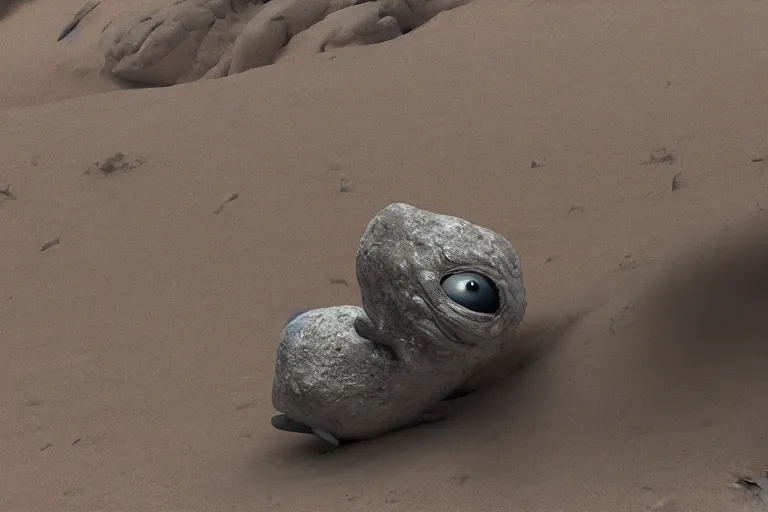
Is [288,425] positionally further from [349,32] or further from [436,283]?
[349,32]

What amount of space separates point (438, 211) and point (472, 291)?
7.51ft

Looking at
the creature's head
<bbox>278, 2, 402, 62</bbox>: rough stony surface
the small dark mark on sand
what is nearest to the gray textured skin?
the creature's head

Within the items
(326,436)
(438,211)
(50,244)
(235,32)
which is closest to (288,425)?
(326,436)

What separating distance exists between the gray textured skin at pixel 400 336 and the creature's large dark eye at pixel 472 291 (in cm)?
2

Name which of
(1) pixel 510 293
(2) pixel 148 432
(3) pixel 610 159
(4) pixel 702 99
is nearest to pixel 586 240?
(3) pixel 610 159

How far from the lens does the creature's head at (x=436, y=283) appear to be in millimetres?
3385

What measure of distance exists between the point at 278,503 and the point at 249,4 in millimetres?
8967

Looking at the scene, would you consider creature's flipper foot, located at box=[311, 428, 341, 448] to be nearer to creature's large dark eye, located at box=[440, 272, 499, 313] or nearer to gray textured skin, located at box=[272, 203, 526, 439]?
gray textured skin, located at box=[272, 203, 526, 439]

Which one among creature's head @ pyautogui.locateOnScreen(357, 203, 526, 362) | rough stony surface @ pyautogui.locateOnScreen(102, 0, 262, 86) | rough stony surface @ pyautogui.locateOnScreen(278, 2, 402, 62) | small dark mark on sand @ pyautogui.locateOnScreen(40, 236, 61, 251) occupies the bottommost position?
small dark mark on sand @ pyautogui.locateOnScreen(40, 236, 61, 251)

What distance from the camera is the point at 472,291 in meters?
3.40

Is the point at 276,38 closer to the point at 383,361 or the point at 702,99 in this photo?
the point at 702,99

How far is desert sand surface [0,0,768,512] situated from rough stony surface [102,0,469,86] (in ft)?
2.87

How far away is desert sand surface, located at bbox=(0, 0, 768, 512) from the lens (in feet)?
10.3

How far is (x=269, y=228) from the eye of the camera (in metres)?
5.94
